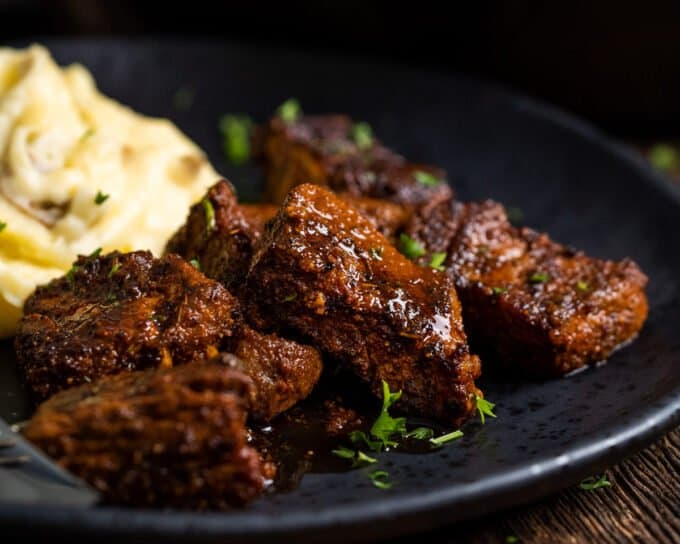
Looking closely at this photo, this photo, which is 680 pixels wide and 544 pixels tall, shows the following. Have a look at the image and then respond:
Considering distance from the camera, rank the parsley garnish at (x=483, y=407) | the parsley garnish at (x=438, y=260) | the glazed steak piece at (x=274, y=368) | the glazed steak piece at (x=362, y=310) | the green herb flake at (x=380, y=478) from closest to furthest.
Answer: the green herb flake at (x=380, y=478) < the glazed steak piece at (x=274, y=368) < the glazed steak piece at (x=362, y=310) < the parsley garnish at (x=483, y=407) < the parsley garnish at (x=438, y=260)

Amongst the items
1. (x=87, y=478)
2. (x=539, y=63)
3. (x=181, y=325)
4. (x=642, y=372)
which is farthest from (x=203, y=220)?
(x=539, y=63)

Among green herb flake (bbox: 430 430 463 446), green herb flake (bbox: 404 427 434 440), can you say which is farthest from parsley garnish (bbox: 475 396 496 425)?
green herb flake (bbox: 404 427 434 440)

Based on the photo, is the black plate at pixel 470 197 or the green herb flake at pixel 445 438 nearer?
the black plate at pixel 470 197

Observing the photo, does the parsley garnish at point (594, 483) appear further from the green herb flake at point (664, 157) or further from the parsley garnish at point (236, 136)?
the green herb flake at point (664, 157)

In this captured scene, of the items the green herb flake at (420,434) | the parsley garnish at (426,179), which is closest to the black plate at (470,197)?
the green herb flake at (420,434)

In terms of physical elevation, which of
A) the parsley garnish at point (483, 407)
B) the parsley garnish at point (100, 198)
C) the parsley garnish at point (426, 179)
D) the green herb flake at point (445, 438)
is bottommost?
the green herb flake at point (445, 438)

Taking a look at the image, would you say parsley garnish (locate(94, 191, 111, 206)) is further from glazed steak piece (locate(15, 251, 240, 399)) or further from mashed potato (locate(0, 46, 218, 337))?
glazed steak piece (locate(15, 251, 240, 399))
